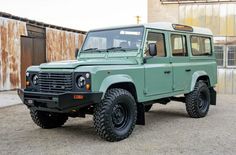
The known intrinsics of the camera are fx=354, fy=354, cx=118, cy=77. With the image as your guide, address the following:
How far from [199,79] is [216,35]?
6.07m

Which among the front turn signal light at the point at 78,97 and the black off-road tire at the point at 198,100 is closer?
the front turn signal light at the point at 78,97

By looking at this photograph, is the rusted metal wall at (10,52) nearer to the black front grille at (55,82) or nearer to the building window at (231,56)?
the black front grille at (55,82)

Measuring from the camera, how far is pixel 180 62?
7.99 m

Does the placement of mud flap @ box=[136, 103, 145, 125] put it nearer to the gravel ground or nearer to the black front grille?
the gravel ground

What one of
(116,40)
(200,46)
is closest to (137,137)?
(116,40)

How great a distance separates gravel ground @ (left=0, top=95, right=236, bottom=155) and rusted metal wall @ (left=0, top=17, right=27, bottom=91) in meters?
5.53

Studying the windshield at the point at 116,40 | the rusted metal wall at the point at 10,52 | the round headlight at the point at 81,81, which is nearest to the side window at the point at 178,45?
the windshield at the point at 116,40

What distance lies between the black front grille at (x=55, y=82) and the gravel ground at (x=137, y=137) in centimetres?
91

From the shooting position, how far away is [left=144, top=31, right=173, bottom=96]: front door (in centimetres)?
690

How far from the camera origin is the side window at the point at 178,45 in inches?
309

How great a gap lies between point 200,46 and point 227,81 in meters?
6.00

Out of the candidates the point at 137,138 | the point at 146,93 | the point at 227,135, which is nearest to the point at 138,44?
the point at 146,93

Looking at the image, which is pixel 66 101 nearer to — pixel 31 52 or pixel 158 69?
pixel 158 69

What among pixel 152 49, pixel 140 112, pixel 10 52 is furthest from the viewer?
pixel 10 52
